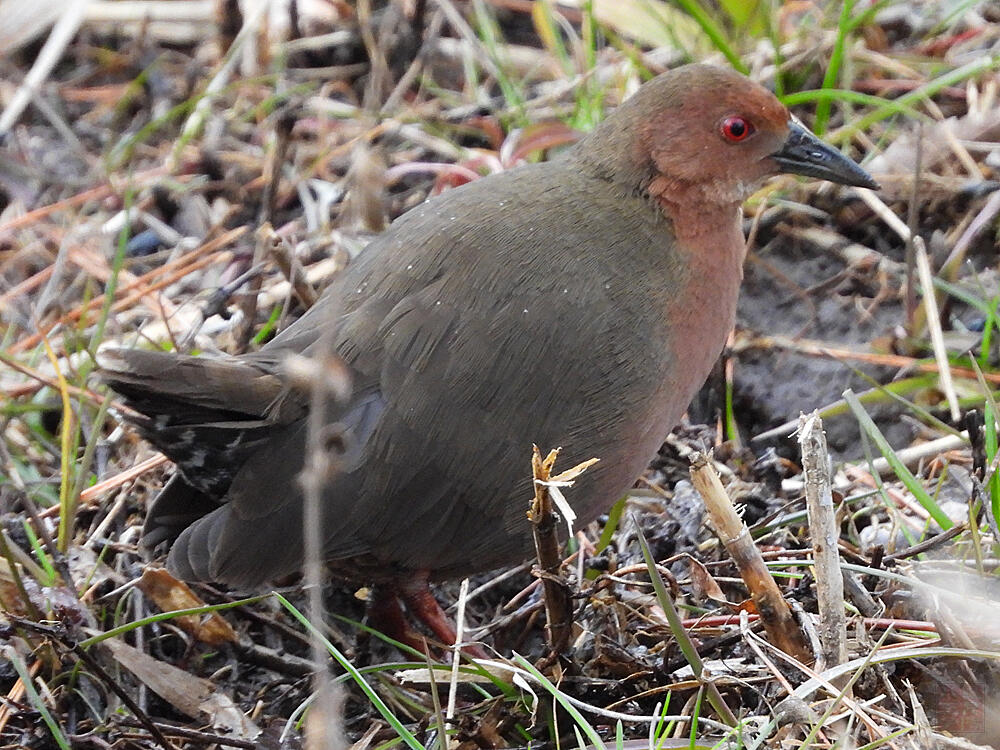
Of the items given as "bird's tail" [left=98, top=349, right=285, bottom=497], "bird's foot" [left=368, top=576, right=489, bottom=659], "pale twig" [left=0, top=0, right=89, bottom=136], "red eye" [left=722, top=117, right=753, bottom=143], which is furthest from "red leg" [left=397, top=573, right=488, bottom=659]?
"pale twig" [left=0, top=0, right=89, bottom=136]

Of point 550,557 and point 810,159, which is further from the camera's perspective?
point 810,159

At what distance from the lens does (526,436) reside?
2.77 metres

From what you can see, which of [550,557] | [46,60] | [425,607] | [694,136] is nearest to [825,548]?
[550,557]

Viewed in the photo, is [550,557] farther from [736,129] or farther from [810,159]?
[810,159]

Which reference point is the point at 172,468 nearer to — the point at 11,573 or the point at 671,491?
the point at 11,573

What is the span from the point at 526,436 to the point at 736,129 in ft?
3.19

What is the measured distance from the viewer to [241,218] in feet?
14.3

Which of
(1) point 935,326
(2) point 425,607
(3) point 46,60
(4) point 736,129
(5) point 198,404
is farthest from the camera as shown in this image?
(3) point 46,60

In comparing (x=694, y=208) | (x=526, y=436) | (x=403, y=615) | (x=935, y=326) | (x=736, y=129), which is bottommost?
(x=403, y=615)

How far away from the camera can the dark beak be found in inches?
126

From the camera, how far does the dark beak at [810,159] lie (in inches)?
126

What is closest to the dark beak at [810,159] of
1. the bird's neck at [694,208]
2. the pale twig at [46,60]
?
the bird's neck at [694,208]

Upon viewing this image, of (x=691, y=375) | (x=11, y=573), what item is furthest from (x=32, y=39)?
(x=691, y=375)

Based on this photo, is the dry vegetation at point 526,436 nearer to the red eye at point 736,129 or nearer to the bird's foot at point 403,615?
the bird's foot at point 403,615
